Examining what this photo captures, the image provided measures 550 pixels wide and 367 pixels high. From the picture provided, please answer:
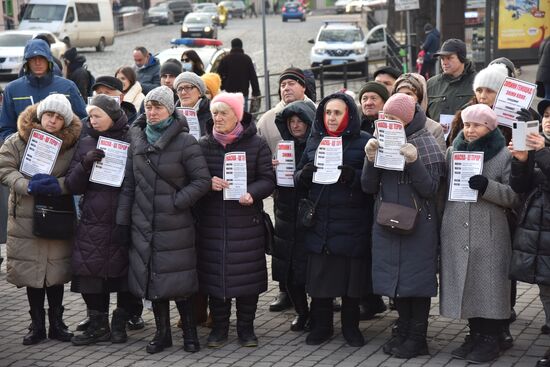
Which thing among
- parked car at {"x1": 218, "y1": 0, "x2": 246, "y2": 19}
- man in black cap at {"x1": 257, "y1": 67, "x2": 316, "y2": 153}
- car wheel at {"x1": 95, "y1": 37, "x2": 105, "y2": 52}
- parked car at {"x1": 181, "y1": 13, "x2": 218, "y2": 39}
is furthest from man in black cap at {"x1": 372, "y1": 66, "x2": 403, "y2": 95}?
parked car at {"x1": 218, "y1": 0, "x2": 246, "y2": 19}

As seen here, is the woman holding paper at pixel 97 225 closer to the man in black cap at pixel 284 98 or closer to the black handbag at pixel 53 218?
the black handbag at pixel 53 218

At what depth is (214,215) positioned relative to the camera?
820cm

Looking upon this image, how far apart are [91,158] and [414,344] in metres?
2.64

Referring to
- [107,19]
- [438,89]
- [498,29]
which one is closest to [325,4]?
[107,19]

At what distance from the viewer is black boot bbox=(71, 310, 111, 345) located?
8.38m

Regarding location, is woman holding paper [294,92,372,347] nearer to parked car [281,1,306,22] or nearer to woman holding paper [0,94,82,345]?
woman holding paper [0,94,82,345]

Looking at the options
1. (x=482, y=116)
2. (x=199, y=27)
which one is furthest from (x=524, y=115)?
(x=199, y=27)

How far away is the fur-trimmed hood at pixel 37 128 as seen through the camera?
331 inches

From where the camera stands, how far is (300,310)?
8.72 metres

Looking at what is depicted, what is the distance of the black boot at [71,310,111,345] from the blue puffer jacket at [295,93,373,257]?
1.71 metres

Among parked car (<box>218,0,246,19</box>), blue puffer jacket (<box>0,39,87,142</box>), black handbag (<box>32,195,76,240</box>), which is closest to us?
black handbag (<box>32,195,76,240</box>)

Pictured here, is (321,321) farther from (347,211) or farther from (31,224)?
(31,224)

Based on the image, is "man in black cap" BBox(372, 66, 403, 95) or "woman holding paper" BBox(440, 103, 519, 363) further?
"man in black cap" BBox(372, 66, 403, 95)

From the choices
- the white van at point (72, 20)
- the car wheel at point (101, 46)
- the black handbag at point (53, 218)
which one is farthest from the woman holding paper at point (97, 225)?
the car wheel at point (101, 46)
